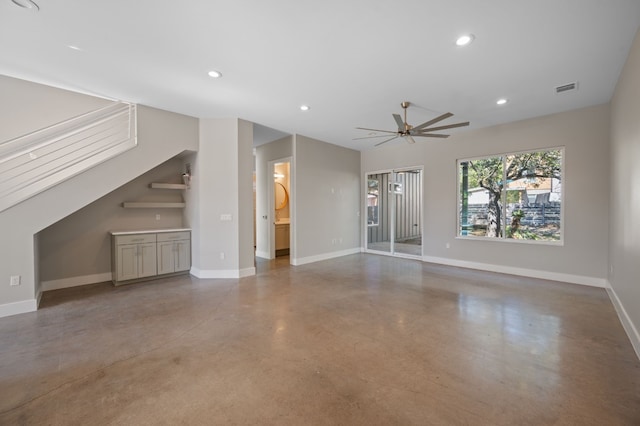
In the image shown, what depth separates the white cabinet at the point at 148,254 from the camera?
473cm

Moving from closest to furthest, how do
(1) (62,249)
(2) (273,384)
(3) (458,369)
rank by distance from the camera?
(2) (273,384), (3) (458,369), (1) (62,249)

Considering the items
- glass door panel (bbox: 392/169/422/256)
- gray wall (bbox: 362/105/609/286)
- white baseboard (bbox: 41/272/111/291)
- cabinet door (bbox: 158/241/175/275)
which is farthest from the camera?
glass door panel (bbox: 392/169/422/256)

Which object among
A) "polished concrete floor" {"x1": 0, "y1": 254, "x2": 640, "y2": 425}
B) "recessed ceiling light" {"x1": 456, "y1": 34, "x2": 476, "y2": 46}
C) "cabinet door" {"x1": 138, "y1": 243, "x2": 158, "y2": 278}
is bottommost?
"polished concrete floor" {"x1": 0, "y1": 254, "x2": 640, "y2": 425}

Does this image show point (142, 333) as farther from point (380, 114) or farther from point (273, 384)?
point (380, 114)

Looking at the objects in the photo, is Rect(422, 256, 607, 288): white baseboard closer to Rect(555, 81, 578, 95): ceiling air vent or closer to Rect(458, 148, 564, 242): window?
Rect(458, 148, 564, 242): window

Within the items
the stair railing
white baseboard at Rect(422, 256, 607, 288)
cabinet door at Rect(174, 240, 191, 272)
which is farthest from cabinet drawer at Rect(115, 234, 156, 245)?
white baseboard at Rect(422, 256, 607, 288)

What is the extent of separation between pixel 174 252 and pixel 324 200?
363 cm

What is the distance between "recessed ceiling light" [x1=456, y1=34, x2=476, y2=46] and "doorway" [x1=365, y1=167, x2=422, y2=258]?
187 inches

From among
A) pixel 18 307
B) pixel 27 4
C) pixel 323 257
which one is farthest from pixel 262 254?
pixel 27 4

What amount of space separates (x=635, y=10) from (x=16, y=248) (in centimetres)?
709

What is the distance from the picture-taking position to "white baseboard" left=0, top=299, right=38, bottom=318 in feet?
11.4

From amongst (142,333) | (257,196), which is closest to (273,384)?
(142,333)

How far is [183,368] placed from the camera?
2375 mm

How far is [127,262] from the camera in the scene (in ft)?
15.7
